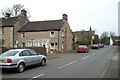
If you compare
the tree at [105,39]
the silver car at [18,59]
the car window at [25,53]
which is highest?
the tree at [105,39]

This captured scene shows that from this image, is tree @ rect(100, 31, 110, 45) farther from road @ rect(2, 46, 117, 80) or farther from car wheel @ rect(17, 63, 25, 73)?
car wheel @ rect(17, 63, 25, 73)

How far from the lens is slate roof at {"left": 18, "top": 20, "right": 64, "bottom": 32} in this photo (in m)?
47.9

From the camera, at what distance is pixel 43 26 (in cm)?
4997

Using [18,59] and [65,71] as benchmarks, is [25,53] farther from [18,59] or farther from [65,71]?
[65,71]

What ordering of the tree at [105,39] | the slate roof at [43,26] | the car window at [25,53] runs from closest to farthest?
the car window at [25,53] → the slate roof at [43,26] → the tree at [105,39]

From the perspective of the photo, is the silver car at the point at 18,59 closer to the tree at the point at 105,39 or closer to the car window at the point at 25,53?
the car window at the point at 25,53

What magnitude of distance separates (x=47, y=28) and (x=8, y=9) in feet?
111

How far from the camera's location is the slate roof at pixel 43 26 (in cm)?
4792

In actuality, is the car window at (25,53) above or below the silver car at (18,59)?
above

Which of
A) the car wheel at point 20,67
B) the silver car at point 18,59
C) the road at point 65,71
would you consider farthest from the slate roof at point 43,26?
the car wheel at point 20,67

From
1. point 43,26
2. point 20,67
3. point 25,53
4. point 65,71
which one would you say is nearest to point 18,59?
point 20,67

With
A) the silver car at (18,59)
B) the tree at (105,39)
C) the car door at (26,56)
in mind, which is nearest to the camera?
the silver car at (18,59)

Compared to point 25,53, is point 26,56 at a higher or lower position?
lower

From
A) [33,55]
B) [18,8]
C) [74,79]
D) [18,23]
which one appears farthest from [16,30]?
[74,79]
